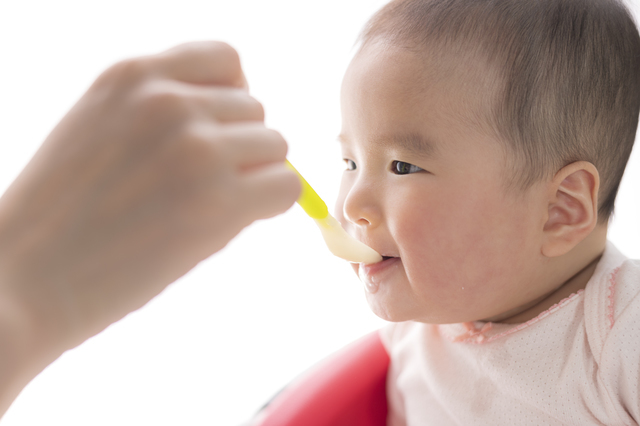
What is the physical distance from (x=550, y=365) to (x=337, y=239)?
1.04 ft

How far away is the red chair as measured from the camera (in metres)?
0.92

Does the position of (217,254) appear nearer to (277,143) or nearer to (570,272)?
(570,272)

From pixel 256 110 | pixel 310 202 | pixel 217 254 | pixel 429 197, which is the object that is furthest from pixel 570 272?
pixel 217 254

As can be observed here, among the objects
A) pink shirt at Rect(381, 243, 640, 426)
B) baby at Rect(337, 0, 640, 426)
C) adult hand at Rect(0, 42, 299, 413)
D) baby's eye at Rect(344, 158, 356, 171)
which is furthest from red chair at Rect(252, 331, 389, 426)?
adult hand at Rect(0, 42, 299, 413)

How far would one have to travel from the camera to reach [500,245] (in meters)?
0.67

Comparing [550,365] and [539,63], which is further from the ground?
[539,63]

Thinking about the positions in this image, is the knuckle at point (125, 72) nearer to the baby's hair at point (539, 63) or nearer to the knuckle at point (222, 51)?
the knuckle at point (222, 51)

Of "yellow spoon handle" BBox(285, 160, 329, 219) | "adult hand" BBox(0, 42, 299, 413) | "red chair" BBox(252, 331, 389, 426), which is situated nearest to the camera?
"adult hand" BBox(0, 42, 299, 413)

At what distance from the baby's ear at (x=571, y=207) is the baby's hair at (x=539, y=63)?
0.05 feet

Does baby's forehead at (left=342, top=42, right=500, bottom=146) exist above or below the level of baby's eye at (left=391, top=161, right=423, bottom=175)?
above

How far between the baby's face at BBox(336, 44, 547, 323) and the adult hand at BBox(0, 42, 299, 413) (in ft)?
0.93

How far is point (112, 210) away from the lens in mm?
381


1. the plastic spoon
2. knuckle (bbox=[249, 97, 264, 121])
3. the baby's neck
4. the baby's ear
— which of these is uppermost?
knuckle (bbox=[249, 97, 264, 121])

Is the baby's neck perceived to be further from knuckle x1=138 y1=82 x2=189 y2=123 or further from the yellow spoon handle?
knuckle x1=138 y1=82 x2=189 y2=123
